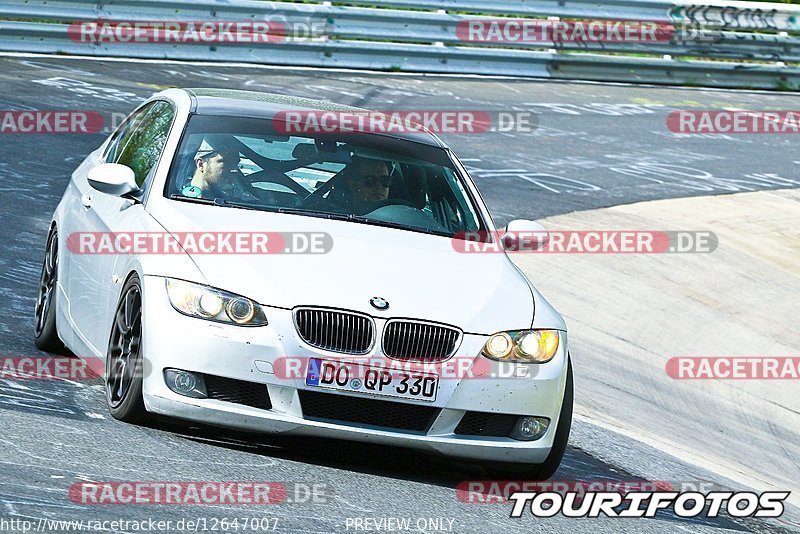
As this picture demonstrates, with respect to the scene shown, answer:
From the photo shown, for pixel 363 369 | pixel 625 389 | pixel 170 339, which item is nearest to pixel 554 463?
pixel 363 369

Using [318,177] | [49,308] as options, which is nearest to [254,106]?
[318,177]

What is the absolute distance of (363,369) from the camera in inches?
235

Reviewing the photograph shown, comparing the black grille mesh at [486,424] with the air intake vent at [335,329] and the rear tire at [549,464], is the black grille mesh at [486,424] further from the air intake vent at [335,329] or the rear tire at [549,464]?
the air intake vent at [335,329]

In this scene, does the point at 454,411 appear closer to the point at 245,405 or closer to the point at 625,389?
the point at 245,405

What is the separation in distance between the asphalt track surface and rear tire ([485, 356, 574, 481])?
0.16 metres

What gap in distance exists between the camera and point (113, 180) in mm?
6953

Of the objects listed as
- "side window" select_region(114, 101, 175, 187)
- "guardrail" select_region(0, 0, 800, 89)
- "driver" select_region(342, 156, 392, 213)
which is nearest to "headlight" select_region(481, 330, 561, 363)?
"driver" select_region(342, 156, 392, 213)

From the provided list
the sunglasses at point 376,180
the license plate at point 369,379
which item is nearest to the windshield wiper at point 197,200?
the sunglasses at point 376,180

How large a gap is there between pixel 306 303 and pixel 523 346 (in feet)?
3.19

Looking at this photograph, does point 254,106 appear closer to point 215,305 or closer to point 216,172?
point 216,172

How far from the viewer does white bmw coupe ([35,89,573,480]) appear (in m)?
6.01

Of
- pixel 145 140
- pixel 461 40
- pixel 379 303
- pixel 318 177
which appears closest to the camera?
pixel 379 303

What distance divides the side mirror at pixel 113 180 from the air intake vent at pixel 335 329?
1.43 metres

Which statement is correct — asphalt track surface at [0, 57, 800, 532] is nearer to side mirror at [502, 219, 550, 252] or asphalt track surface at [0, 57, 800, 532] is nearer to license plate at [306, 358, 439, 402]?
license plate at [306, 358, 439, 402]
